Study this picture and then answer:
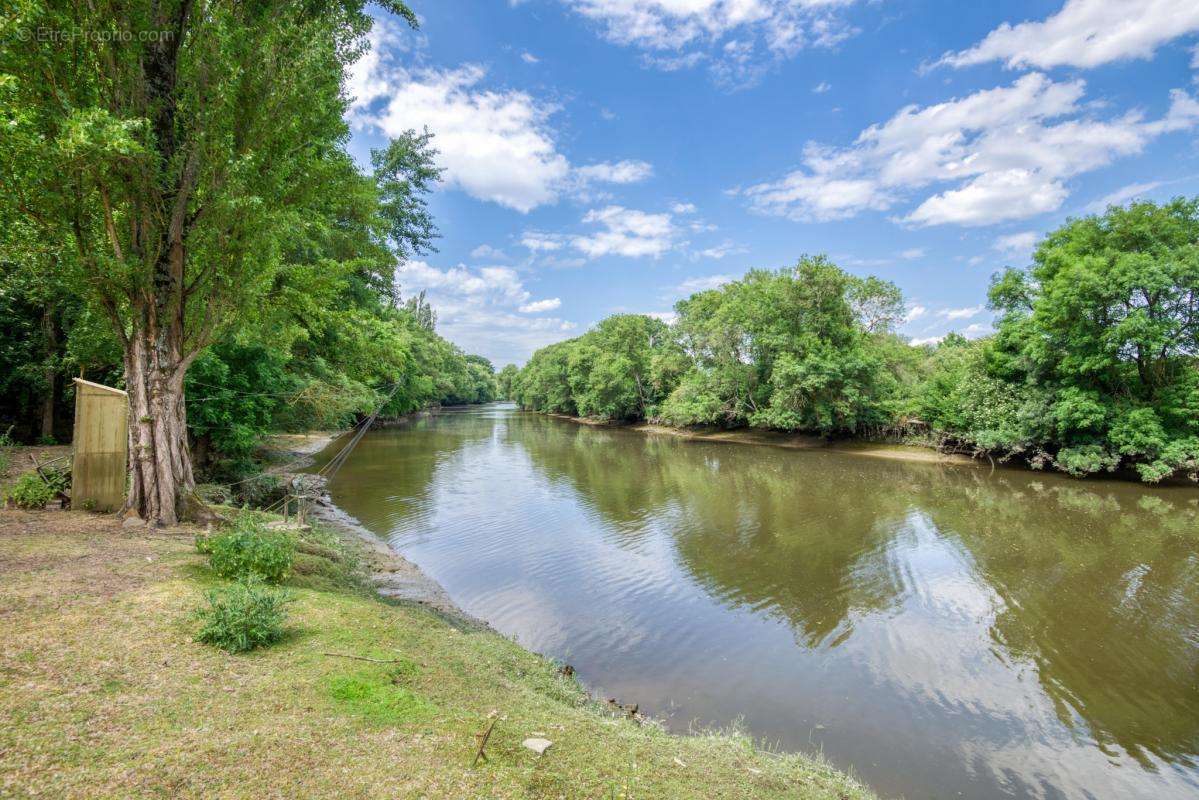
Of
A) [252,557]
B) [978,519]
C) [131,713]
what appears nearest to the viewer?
[131,713]

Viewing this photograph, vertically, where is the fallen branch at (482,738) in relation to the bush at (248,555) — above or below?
below

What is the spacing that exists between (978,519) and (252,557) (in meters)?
21.1

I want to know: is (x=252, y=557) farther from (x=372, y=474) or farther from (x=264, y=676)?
(x=372, y=474)

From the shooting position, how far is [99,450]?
32.1 ft

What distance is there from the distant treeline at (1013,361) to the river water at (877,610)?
12.6ft

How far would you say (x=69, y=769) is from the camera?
10.5ft

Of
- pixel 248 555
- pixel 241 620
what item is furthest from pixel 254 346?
pixel 241 620

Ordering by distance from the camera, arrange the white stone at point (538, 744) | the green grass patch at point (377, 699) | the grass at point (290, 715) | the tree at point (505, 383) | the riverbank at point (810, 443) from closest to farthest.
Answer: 1. the grass at point (290, 715)
2. the white stone at point (538, 744)
3. the green grass patch at point (377, 699)
4. the riverbank at point (810, 443)
5. the tree at point (505, 383)

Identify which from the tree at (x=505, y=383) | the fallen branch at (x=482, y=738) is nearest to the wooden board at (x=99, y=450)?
the fallen branch at (x=482, y=738)

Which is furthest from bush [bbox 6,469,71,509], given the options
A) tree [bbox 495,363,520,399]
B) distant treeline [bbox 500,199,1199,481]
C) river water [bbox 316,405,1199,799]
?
tree [bbox 495,363,520,399]

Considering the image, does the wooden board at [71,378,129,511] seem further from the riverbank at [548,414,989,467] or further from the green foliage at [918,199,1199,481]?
the riverbank at [548,414,989,467]

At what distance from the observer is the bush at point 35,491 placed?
9.69 metres

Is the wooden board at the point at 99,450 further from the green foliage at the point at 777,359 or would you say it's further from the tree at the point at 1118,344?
the green foliage at the point at 777,359

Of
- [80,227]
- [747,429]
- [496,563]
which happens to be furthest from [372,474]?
[747,429]
